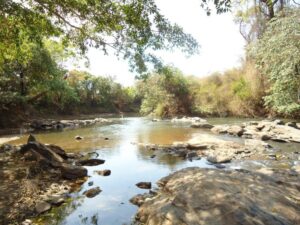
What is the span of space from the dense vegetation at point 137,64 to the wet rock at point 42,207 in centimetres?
453

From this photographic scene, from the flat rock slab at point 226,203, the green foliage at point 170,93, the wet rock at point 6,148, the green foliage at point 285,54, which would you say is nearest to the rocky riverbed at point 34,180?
the wet rock at point 6,148

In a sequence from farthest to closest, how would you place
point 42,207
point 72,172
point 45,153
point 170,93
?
point 170,93 < point 45,153 < point 72,172 < point 42,207

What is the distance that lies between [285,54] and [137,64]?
6.72 m

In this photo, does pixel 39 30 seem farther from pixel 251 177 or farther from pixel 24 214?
pixel 251 177

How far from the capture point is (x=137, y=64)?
8836mm

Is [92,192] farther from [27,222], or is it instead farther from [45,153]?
[45,153]

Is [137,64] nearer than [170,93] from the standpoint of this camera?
Yes

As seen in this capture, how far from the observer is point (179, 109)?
28.6 m

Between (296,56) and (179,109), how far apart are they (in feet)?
57.3

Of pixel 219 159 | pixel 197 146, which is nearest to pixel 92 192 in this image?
pixel 219 159

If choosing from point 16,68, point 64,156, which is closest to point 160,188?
point 64,156

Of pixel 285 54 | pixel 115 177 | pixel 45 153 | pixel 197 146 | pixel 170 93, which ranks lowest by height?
pixel 115 177

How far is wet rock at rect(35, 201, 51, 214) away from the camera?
495 centimetres

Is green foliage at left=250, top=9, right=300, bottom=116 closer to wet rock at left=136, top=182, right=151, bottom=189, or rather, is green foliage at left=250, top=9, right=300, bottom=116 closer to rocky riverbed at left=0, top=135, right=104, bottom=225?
wet rock at left=136, top=182, right=151, bottom=189
